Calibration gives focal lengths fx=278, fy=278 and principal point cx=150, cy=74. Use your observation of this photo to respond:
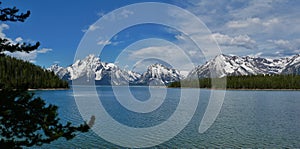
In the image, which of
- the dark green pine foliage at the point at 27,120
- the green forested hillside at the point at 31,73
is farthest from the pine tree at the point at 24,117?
the green forested hillside at the point at 31,73

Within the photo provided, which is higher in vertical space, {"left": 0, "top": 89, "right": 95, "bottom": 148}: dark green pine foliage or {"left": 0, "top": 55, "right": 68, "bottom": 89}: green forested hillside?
{"left": 0, "top": 55, "right": 68, "bottom": 89}: green forested hillside

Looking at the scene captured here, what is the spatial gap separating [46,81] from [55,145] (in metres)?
154

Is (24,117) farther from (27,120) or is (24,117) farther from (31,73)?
(31,73)

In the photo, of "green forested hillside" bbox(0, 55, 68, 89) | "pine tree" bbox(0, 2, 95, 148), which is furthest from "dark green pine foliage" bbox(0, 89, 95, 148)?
"green forested hillside" bbox(0, 55, 68, 89)

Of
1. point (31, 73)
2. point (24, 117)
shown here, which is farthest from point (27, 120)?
point (31, 73)

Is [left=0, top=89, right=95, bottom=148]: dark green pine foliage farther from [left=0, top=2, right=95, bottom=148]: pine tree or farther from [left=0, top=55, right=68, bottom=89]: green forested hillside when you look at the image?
[left=0, top=55, right=68, bottom=89]: green forested hillside

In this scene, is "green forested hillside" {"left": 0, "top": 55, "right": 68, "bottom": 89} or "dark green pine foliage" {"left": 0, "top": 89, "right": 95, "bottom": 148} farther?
"green forested hillside" {"left": 0, "top": 55, "right": 68, "bottom": 89}

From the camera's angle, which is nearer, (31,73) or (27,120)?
(27,120)

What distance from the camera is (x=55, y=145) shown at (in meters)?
31.5

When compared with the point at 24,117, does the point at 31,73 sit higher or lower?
higher

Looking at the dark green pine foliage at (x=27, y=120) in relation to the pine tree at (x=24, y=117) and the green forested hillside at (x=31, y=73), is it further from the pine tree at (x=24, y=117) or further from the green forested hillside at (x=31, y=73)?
the green forested hillside at (x=31, y=73)

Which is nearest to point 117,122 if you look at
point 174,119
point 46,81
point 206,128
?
point 174,119

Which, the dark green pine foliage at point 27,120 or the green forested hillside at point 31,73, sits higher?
the green forested hillside at point 31,73

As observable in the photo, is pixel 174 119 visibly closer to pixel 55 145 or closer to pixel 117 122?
pixel 117 122
